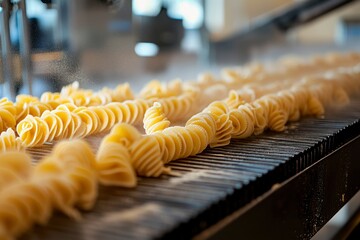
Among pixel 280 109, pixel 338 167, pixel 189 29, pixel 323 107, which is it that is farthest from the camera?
pixel 189 29

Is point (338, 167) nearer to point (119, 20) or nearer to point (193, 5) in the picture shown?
point (119, 20)

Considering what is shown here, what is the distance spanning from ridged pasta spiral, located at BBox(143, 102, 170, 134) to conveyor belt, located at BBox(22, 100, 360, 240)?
0.14 m

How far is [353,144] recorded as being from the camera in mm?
1884

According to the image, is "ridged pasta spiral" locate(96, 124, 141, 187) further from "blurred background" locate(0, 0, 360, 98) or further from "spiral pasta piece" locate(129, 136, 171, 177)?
"blurred background" locate(0, 0, 360, 98)

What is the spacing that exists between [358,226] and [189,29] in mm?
4606

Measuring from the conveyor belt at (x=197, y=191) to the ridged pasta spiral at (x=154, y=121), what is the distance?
0.47 ft

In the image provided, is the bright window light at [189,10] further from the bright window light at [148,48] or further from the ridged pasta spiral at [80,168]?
the ridged pasta spiral at [80,168]

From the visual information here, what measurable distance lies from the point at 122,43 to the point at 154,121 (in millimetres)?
2457

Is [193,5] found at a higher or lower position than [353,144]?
higher

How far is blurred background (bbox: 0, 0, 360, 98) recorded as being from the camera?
2260mm

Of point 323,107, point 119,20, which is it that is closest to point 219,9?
point 119,20

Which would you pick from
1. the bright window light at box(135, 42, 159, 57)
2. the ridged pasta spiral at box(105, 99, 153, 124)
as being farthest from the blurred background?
the ridged pasta spiral at box(105, 99, 153, 124)

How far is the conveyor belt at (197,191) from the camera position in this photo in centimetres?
90

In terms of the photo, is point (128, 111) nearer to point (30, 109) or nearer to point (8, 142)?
point (30, 109)
